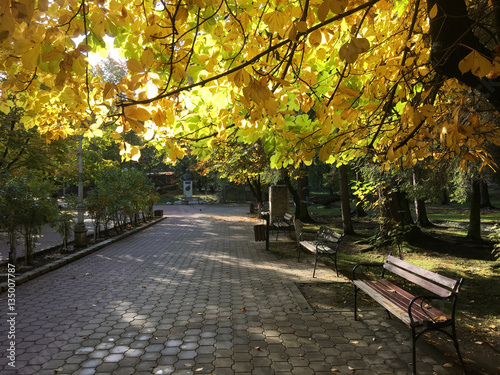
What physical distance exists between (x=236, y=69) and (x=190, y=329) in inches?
142

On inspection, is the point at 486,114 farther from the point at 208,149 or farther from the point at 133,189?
the point at 133,189

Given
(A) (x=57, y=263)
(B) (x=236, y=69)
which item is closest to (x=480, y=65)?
(B) (x=236, y=69)

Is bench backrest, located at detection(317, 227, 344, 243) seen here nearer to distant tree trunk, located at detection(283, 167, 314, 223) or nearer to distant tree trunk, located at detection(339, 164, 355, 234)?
distant tree trunk, located at detection(339, 164, 355, 234)

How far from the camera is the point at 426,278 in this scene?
4055 mm

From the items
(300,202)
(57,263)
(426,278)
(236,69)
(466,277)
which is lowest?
(466,277)

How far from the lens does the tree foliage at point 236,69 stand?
6.53 ft

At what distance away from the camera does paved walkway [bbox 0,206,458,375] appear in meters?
3.47

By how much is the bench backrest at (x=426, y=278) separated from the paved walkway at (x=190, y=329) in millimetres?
694

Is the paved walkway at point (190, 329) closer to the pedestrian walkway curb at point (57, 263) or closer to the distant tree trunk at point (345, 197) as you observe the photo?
the pedestrian walkway curb at point (57, 263)

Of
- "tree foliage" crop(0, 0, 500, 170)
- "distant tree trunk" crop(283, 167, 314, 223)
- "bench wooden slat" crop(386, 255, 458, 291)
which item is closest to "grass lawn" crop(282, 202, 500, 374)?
"bench wooden slat" crop(386, 255, 458, 291)

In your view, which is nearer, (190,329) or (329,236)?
(190,329)

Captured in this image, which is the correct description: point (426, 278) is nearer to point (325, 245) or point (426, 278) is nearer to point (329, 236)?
point (325, 245)

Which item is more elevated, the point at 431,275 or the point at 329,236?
the point at 431,275

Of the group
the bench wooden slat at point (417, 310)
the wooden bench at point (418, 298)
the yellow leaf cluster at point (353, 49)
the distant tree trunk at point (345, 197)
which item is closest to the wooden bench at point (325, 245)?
the wooden bench at point (418, 298)
